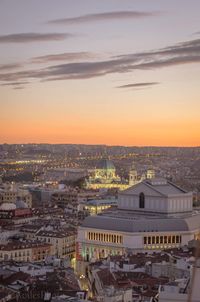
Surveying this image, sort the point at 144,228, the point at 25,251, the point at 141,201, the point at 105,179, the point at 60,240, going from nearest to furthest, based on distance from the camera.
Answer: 1. the point at 25,251
2. the point at 144,228
3. the point at 60,240
4. the point at 141,201
5. the point at 105,179

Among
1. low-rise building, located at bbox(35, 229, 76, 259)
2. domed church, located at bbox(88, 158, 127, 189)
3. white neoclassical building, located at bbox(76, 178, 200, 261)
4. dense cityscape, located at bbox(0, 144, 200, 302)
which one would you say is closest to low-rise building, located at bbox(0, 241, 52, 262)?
dense cityscape, located at bbox(0, 144, 200, 302)

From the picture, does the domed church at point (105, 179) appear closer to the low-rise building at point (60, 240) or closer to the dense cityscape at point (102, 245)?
the dense cityscape at point (102, 245)

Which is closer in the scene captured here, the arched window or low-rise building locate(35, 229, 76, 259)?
low-rise building locate(35, 229, 76, 259)

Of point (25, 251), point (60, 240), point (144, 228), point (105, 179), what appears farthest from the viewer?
point (105, 179)

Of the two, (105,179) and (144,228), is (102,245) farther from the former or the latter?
(105,179)

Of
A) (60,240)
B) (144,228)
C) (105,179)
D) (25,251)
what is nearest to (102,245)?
(144,228)

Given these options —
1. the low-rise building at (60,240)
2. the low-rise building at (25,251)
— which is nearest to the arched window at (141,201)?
the low-rise building at (60,240)

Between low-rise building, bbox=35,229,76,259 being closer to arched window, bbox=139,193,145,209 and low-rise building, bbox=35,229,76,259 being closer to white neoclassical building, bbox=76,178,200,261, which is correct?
white neoclassical building, bbox=76,178,200,261

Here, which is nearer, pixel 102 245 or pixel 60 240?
pixel 102 245

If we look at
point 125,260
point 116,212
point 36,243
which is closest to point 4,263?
point 125,260
